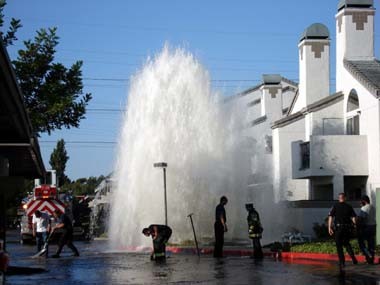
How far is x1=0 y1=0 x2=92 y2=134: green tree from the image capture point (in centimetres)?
2133

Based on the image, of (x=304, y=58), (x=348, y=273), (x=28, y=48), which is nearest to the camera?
(x=348, y=273)

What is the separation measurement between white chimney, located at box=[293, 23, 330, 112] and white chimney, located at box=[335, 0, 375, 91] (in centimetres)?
337

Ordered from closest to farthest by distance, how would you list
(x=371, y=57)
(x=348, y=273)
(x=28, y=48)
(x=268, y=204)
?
(x=348, y=273) → (x=28, y=48) → (x=268, y=204) → (x=371, y=57)

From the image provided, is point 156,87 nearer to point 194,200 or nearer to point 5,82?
point 194,200

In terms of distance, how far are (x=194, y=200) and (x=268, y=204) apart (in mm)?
5204

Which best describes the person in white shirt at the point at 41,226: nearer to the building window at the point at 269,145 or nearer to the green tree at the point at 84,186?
the building window at the point at 269,145

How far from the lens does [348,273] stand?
14.8 meters

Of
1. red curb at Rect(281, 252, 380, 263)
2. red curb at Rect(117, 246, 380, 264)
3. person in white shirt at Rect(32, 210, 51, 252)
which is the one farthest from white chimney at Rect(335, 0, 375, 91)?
person in white shirt at Rect(32, 210, 51, 252)

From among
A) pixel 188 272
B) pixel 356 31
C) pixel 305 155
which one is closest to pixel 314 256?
pixel 188 272

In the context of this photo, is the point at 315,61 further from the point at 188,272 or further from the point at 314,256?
the point at 188,272

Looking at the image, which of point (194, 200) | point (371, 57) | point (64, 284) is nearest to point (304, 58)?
point (371, 57)

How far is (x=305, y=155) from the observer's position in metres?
32.9

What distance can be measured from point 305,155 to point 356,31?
239 inches

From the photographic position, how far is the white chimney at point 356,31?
32406 mm
